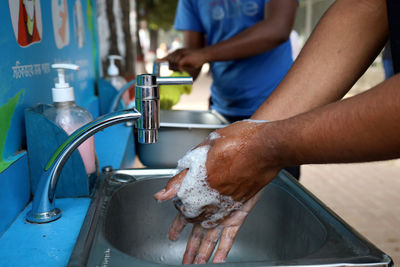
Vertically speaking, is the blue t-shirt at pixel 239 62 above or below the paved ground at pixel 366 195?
above

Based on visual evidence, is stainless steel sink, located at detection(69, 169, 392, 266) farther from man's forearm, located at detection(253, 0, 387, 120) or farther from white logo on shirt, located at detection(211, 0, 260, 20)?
white logo on shirt, located at detection(211, 0, 260, 20)

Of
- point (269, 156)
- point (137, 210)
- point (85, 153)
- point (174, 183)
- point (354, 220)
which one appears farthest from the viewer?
point (354, 220)

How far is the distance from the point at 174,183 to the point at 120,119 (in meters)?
0.19

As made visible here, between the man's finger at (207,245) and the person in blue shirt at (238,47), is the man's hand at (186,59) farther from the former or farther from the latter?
the man's finger at (207,245)

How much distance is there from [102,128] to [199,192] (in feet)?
0.86

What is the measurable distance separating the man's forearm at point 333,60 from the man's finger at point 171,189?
34 cm

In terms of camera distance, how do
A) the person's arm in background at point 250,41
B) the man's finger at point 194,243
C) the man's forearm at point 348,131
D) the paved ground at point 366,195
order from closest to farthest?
1. the man's forearm at point 348,131
2. the man's finger at point 194,243
3. the person's arm in background at point 250,41
4. the paved ground at point 366,195

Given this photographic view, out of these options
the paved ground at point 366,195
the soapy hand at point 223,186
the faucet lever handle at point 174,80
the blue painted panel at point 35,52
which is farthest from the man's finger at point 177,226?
the paved ground at point 366,195

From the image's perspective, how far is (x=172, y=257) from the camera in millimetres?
1238

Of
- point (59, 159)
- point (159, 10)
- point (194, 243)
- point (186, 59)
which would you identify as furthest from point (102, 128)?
point (159, 10)

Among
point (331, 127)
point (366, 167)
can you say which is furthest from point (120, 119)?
point (366, 167)

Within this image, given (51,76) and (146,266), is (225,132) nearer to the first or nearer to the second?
(146,266)

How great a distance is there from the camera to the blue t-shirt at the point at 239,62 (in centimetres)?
204

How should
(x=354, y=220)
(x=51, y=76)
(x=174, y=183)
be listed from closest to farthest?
(x=174, y=183), (x=51, y=76), (x=354, y=220)
